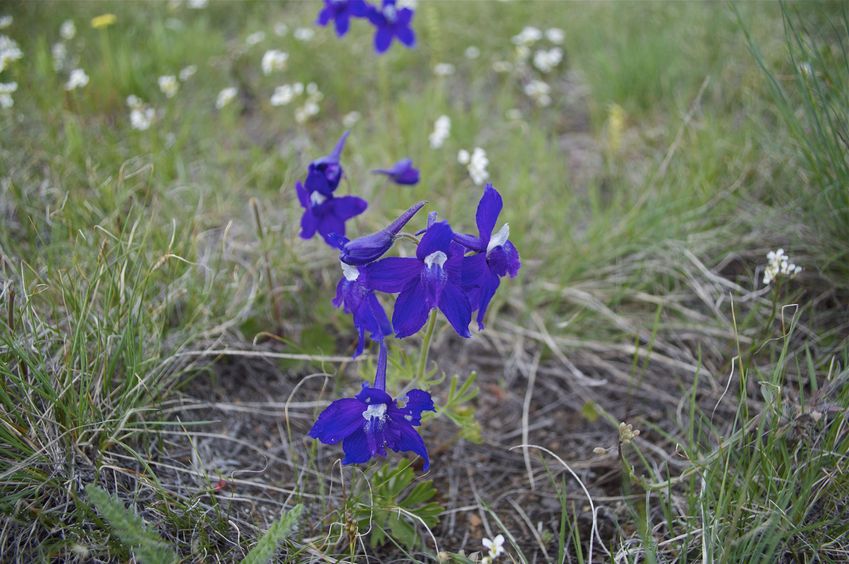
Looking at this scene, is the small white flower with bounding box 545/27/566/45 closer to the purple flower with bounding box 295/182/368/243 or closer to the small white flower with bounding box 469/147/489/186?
the small white flower with bounding box 469/147/489/186

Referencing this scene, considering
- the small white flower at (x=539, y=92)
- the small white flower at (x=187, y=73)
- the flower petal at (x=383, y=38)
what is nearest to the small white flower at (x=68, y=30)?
the small white flower at (x=187, y=73)

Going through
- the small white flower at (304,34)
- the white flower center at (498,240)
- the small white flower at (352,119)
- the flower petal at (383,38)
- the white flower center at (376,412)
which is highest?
the white flower center at (498,240)

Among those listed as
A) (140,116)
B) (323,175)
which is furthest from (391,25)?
(140,116)

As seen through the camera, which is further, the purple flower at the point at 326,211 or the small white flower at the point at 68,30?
the small white flower at the point at 68,30

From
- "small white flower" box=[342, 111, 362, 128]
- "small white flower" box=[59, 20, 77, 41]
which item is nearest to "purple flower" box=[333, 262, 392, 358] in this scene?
"small white flower" box=[342, 111, 362, 128]

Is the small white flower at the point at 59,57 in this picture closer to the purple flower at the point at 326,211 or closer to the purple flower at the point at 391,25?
the purple flower at the point at 391,25

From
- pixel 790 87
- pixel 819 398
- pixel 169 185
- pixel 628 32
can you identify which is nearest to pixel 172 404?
pixel 169 185
